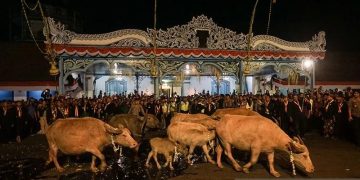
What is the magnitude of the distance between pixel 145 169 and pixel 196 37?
1130 cm

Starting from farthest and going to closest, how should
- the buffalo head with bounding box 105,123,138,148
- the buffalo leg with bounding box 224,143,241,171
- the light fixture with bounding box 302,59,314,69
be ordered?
the light fixture with bounding box 302,59,314,69, the buffalo head with bounding box 105,123,138,148, the buffalo leg with bounding box 224,143,241,171

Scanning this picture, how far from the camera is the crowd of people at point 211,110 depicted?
1619cm

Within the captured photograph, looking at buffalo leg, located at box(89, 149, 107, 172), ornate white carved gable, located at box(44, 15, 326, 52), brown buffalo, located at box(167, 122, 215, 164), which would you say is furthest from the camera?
ornate white carved gable, located at box(44, 15, 326, 52)

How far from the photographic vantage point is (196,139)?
11.3 m

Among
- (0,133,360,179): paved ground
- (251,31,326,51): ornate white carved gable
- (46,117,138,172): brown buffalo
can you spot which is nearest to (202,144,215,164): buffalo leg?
(0,133,360,179): paved ground

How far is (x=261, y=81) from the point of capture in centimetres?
2964

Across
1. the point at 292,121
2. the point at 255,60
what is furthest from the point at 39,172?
the point at 255,60

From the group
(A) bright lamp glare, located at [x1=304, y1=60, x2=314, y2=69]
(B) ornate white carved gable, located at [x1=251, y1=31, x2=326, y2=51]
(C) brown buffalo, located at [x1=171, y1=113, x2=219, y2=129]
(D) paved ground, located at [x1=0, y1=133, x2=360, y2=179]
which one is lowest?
(D) paved ground, located at [x1=0, y1=133, x2=360, y2=179]

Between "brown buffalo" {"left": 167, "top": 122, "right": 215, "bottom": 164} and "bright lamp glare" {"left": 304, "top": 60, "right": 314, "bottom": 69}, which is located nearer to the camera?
"brown buffalo" {"left": 167, "top": 122, "right": 215, "bottom": 164}

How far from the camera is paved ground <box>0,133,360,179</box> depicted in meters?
10.4

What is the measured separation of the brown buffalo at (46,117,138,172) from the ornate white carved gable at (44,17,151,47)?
9300mm

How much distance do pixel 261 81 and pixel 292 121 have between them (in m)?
13.7

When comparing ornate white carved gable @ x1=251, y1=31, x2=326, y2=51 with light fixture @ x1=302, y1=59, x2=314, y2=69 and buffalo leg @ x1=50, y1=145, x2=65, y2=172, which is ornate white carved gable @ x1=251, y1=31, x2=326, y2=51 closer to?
light fixture @ x1=302, y1=59, x2=314, y2=69

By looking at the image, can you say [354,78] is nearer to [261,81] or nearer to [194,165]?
[261,81]
